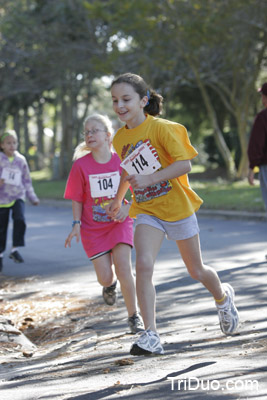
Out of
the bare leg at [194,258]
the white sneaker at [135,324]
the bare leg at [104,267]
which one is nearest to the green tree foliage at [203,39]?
the bare leg at [104,267]

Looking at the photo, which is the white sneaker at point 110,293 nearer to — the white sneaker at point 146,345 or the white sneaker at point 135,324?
the white sneaker at point 135,324

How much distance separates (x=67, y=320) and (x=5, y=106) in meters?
36.3

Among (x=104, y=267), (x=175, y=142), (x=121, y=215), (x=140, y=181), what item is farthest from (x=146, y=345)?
(x=104, y=267)

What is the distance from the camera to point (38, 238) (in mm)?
13445

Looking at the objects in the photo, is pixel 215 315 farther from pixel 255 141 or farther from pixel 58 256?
pixel 58 256

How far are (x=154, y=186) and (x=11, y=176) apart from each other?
5397mm

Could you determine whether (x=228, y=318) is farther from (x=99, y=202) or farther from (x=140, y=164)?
(x=99, y=202)

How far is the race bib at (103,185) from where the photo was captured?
6.30 m

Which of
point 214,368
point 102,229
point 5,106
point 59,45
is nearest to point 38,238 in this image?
point 102,229

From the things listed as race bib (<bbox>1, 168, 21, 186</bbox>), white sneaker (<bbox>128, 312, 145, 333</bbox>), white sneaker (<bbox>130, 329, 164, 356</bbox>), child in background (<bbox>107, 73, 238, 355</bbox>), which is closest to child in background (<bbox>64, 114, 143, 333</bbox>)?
white sneaker (<bbox>128, 312, 145, 333</bbox>)

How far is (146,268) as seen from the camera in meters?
4.89

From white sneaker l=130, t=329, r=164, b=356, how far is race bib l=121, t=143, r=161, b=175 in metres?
1.05

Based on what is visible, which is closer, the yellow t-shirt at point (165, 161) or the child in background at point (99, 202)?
the yellow t-shirt at point (165, 161)

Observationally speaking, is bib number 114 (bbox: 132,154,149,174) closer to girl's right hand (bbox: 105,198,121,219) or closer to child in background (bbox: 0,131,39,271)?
girl's right hand (bbox: 105,198,121,219)
